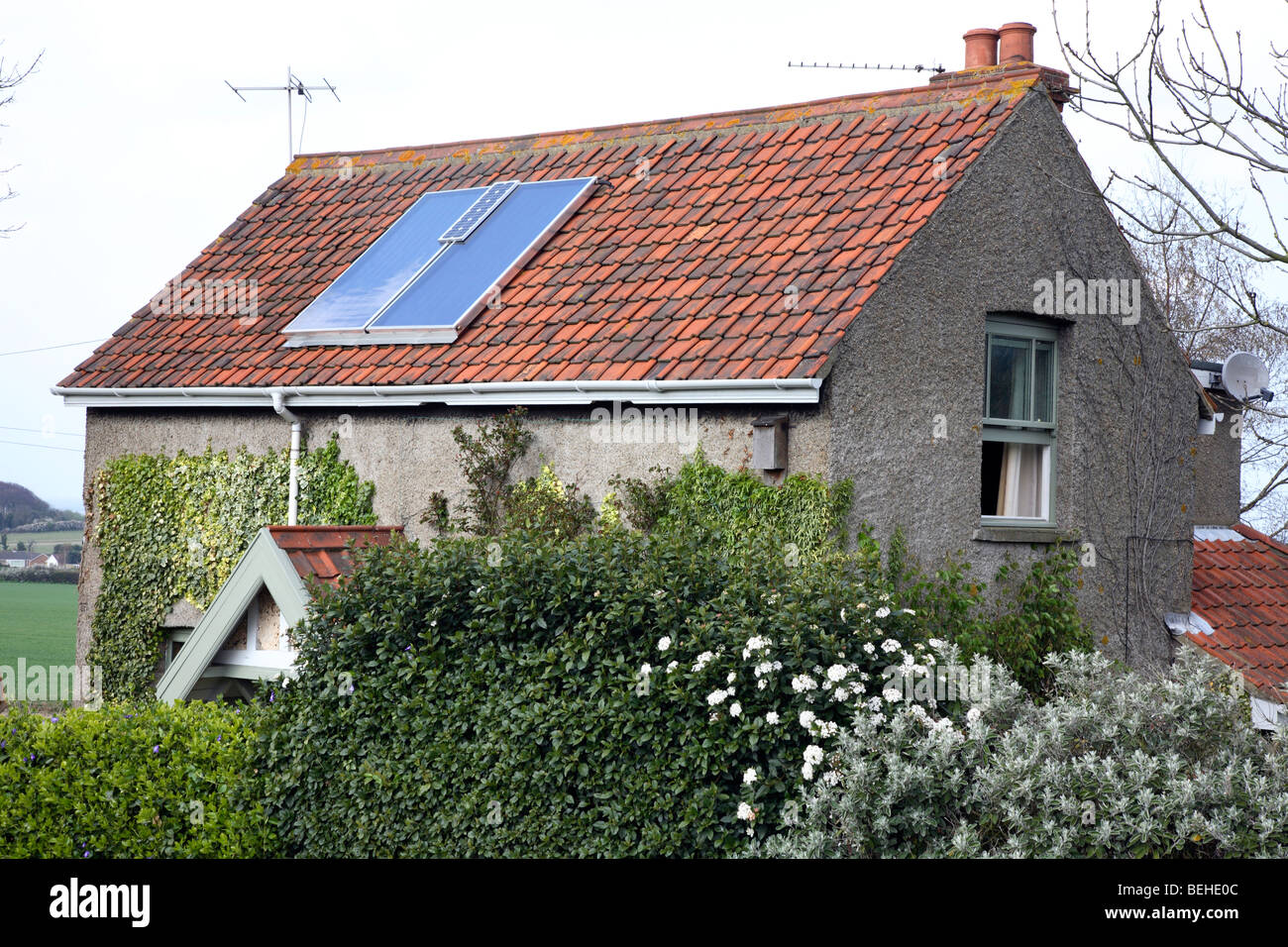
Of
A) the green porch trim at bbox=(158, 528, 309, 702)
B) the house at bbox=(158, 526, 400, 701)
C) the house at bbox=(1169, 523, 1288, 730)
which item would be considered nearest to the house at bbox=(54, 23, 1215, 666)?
the house at bbox=(1169, 523, 1288, 730)

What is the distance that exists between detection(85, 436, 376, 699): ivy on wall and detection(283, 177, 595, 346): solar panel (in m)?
1.21

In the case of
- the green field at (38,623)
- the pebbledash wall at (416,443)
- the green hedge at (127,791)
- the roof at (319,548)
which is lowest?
the green field at (38,623)

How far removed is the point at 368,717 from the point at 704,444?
10.7 ft

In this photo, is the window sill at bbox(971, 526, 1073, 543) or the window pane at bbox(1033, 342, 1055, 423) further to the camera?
the window pane at bbox(1033, 342, 1055, 423)

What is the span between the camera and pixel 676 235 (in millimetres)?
11703

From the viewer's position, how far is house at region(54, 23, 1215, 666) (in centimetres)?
985

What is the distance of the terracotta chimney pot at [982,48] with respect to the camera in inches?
477

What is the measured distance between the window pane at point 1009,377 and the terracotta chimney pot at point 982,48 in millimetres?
2900

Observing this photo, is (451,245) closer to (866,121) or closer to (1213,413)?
(866,121)

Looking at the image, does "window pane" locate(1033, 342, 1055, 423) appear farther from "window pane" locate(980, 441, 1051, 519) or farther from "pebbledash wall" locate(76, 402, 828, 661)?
"pebbledash wall" locate(76, 402, 828, 661)

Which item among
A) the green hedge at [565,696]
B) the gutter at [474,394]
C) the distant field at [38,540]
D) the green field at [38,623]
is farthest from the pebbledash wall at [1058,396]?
the distant field at [38,540]

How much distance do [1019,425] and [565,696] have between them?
533 centimetres

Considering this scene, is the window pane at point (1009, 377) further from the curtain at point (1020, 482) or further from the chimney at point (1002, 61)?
the chimney at point (1002, 61)
